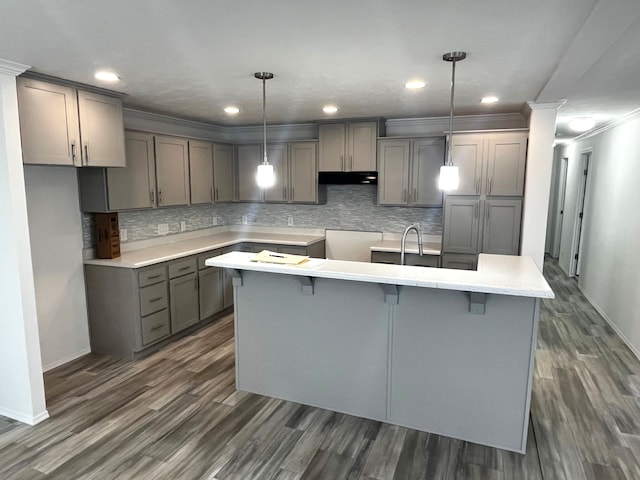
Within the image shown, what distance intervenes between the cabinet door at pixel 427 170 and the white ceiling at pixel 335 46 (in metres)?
0.90

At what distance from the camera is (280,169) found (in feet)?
17.1

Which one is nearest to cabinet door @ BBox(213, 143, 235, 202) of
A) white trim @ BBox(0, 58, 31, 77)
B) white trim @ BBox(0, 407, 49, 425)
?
white trim @ BBox(0, 58, 31, 77)

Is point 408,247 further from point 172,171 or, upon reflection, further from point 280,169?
point 172,171

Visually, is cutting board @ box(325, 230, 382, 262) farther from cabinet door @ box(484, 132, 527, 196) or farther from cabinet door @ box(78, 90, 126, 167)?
cabinet door @ box(78, 90, 126, 167)

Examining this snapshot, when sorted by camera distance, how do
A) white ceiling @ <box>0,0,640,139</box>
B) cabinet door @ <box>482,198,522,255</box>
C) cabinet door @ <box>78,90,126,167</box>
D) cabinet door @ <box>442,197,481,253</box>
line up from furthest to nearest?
cabinet door @ <box>442,197,481,253</box> → cabinet door @ <box>482,198,522,255</box> → cabinet door @ <box>78,90,126,167</box> → white ceiling @ <box>0,0,640,139</box>

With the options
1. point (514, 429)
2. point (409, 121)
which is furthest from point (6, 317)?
point (409, 121)

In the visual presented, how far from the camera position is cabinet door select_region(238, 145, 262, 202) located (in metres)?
5.35

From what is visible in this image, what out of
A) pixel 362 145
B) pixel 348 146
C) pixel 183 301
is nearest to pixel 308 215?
pixel 348 146

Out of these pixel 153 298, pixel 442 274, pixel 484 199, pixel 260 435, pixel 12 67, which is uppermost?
pixel 12 67

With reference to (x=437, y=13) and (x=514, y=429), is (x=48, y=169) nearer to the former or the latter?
(x=437, y=13)

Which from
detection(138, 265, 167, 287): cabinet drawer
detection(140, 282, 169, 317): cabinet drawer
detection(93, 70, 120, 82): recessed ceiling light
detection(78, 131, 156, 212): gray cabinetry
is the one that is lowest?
detection(140, 282, 169, 317): cabinet drawer

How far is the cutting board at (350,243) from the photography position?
17.0 ft

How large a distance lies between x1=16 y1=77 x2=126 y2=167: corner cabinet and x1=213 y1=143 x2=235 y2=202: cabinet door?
1.56 m

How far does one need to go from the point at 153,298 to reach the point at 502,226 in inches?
136
